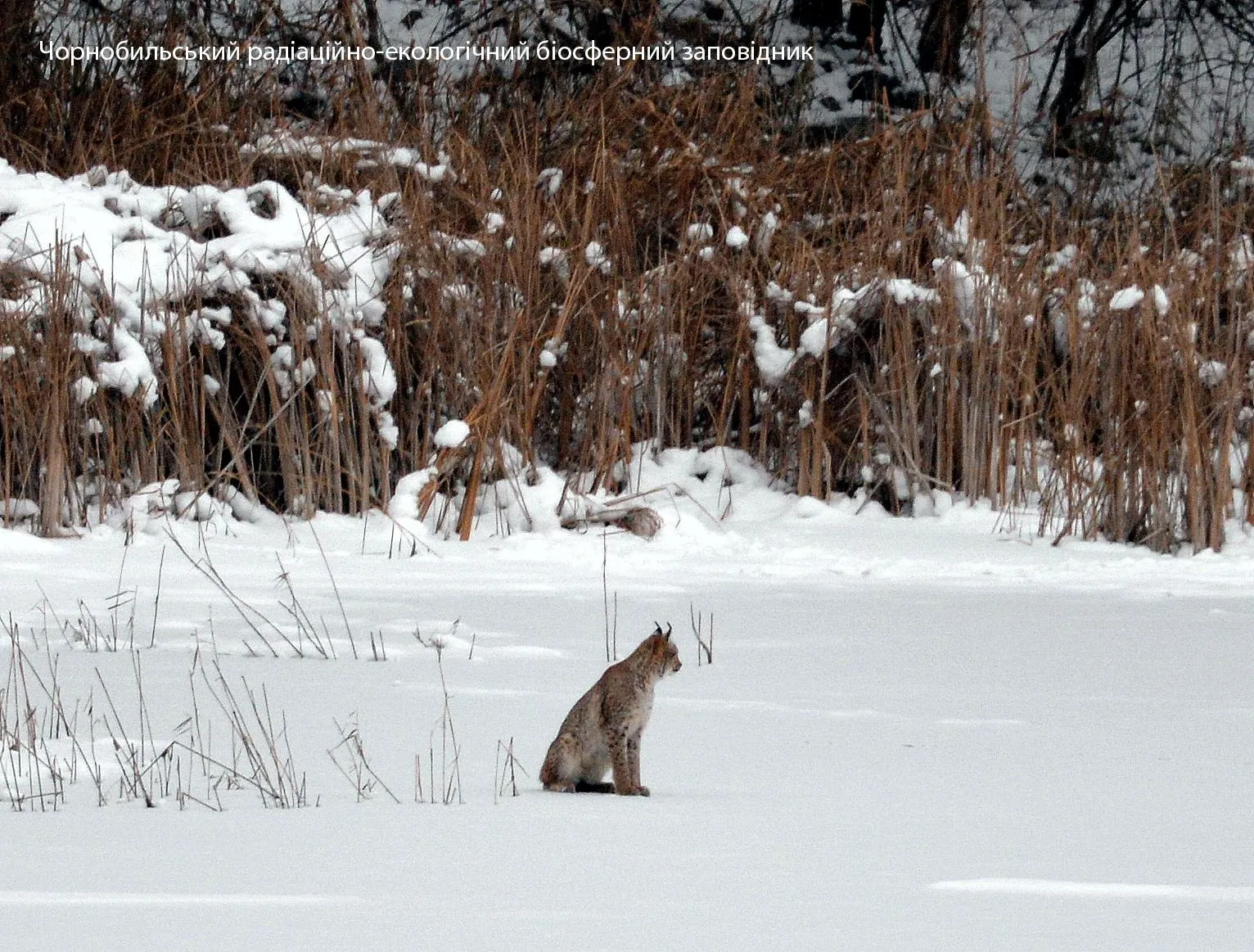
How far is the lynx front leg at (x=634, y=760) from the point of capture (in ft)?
10.3

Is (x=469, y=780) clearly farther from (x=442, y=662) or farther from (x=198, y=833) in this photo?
(x=442, y=662)

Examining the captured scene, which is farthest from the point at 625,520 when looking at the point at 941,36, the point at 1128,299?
the point at 941,36

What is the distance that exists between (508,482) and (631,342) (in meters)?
1.12

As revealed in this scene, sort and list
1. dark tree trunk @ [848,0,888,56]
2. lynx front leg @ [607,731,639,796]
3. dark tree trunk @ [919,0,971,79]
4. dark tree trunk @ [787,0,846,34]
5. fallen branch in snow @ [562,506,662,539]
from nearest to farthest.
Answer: lynx front leg @ [607,731,639,796] < fallen branch in snow @ [562,506,662,539] < dark tree trunk @ [919,0,971,79] < dark tree trunk @ [848,0,888,56] < dark tree trunk @ [787,0,846,34]

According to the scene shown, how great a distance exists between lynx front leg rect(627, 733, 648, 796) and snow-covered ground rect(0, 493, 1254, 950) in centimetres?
8

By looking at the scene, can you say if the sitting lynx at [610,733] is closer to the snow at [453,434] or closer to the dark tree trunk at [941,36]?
the snow at [453,434]

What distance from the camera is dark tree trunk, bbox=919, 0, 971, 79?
14.2 meters

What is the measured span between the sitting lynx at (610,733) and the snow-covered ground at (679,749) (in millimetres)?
104

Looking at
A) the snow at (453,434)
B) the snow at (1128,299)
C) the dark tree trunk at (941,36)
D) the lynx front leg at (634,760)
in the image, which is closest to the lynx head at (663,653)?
the lynx front leg at (634,760)

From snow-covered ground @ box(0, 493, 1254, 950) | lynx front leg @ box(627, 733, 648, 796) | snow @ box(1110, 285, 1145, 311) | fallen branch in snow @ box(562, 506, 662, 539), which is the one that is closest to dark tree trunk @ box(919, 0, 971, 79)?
snow @ box(1110, 285, 1145, 311)

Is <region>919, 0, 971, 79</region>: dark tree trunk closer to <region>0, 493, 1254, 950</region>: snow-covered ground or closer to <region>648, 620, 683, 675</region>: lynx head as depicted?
<region>0, 493, 1254, 950</region>: snow-covered ground

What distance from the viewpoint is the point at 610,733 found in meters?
3.15

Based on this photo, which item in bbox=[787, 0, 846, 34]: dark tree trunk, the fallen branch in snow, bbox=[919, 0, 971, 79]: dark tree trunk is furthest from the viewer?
bbox=[787, 0, 846, 34]: dark tree trunk

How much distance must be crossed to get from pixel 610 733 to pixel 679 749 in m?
0.46
